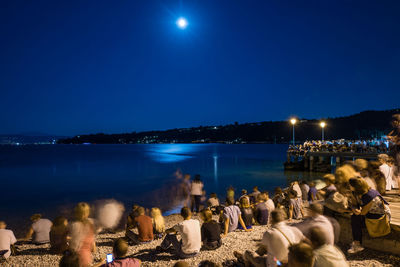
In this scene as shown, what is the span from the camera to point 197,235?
602 centimetres

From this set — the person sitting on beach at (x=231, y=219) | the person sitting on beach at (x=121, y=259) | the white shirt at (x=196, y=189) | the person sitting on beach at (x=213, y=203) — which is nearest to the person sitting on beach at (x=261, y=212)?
the person sitting on beach at (x=231, y=219)

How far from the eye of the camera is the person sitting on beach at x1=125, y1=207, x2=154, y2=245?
7199 millimetres

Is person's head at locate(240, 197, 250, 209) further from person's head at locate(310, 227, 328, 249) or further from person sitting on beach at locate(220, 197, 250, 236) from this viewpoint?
person's head at locate(310, 227, 328, 249)

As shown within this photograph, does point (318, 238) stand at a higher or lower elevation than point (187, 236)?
higher

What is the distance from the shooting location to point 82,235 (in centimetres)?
594

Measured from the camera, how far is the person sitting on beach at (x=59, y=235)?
21.4 feet

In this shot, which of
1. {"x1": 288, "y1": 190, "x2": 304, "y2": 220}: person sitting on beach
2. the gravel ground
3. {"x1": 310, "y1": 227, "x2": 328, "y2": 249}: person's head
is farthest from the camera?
{"x1": 288, "y1": 190, "x2": 304, "y2": 220}: person sitting on beach

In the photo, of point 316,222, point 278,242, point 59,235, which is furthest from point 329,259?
point 59,235

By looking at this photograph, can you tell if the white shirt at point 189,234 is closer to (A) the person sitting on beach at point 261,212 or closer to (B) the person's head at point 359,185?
(B) the person's head at point 359,185

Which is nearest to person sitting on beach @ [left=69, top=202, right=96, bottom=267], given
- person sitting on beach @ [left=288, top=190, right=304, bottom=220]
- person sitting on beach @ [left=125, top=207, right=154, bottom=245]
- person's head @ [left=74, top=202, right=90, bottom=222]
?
person's head @ [left=74, top=202, right=90, bottom=222]

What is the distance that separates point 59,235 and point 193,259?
3.50 metres

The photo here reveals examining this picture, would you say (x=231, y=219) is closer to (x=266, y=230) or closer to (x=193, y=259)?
(x=266, y=230)

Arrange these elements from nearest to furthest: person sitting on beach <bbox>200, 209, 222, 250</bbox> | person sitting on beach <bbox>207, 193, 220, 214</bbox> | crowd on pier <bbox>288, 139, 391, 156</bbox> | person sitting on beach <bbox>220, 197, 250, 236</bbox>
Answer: person sitting on beach <bbox>200, 209, 222, 250</bbox>
person sitting on beach <bbox>220, 197, 250, 236</bbox>
person sitting on beach <bbox>207, 193, 220, 214</bbox>
crowd on pier <bbox>288, 139, 391, 156</bbox>

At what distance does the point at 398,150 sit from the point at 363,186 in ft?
16.9
